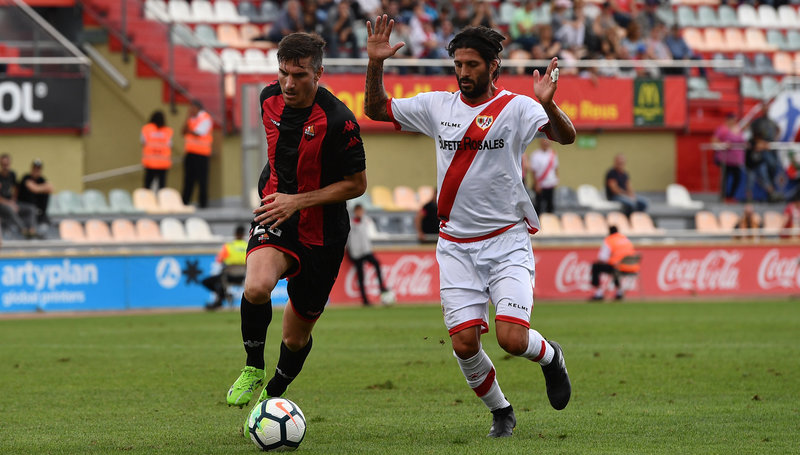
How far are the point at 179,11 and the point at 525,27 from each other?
7534 mm

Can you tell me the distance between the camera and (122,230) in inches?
827

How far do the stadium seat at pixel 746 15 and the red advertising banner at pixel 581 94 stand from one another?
17.0 feet

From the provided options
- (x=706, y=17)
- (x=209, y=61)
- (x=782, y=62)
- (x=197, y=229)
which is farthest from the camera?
(x=706, y=17)

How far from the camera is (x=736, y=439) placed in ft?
22.9

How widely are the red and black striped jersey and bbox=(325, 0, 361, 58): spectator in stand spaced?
1670 centimetres

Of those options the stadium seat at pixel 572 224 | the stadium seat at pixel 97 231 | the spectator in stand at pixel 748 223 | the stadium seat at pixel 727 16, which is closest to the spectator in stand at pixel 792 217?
the spectator in stand at pixel 748 223

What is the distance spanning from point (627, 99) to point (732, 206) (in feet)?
10.8

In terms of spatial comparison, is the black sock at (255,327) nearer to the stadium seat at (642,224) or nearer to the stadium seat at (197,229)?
the stadium seat at (197,229)

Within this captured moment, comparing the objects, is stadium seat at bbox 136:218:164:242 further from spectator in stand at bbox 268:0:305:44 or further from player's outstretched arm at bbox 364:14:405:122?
player's outstretched arm at bbox 364:14:405:122

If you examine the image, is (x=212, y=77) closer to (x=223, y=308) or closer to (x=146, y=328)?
(x=223, y=308)

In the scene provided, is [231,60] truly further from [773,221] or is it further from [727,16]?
[727,16]

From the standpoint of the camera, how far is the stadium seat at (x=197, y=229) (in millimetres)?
21531

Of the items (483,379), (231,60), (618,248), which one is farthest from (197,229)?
(483,379)

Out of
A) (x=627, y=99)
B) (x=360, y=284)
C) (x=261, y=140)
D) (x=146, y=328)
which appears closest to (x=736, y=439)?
(x=146, y=328)
